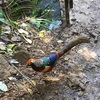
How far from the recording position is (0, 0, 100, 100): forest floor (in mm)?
3001

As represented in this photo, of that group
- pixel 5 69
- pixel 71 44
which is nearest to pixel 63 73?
pixel 71 44

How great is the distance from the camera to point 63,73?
3.38 meters

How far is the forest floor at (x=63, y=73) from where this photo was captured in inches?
118

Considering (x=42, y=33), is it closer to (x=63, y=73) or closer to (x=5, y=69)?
(x=63, y=73)

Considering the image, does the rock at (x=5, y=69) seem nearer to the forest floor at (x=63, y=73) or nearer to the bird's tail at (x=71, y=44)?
the forest floor at (x=63, y=73)

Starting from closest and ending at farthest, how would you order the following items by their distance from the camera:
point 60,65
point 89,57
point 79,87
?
point 79,87
point 60,65
point 89,57

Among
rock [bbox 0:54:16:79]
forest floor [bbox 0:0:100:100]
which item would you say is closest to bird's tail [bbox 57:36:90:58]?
forest floor [bbox 0:0:100:100]

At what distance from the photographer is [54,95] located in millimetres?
3029

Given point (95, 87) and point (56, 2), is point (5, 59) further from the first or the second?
point (56, 2)

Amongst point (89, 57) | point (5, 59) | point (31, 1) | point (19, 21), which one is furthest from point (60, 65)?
point (31, 1)

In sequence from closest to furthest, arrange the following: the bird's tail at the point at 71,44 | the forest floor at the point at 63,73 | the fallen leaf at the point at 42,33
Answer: the forest floor at the point at 63,73, the bird's tail at the point at 71,44, the fallen leaf at the point at 42,33

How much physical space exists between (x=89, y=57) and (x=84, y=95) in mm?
821

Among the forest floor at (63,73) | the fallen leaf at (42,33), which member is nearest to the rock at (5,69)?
the forest floor at (63,73)

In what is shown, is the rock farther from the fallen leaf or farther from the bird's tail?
the fallen leaf
